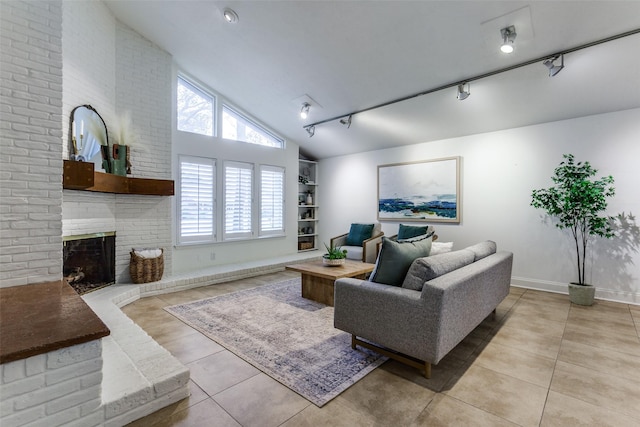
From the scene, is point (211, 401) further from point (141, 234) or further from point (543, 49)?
point (543, 49)

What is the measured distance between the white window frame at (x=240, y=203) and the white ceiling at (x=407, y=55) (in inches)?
50.1

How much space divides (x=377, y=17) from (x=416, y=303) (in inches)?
114

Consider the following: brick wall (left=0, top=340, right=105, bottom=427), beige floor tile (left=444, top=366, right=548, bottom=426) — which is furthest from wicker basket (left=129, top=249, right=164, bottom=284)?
beige floor tile (left=444, top=366, right=548, bottom=426)

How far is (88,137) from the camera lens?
3592 mm

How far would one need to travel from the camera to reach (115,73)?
4.10 m

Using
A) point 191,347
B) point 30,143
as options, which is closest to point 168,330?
point 191,347

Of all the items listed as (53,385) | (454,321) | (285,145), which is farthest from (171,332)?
(285,145)

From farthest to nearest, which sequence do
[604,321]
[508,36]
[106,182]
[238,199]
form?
[238,199] < [106,182] < [604,321] < [508,36]

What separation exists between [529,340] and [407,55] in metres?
3.28

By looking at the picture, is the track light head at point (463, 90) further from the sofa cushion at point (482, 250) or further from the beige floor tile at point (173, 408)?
the beige floor tile at point (173, 408)

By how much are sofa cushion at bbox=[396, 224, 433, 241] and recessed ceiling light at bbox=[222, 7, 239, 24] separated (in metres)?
4.02

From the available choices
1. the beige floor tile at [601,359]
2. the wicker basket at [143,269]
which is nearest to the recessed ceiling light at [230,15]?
the wicker basket at [143,269]

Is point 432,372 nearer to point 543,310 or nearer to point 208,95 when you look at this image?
point 543,310

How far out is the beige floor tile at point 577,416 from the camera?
5.48ft
